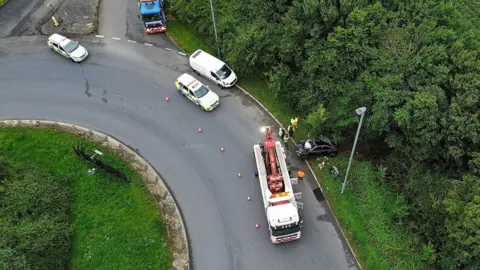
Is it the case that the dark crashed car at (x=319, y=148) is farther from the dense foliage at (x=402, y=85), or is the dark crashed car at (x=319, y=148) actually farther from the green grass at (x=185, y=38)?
the green grass at (x=185, y=38)

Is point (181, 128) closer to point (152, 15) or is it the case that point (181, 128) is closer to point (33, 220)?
point (33, 220)

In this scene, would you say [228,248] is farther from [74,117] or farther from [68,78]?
[68,78]

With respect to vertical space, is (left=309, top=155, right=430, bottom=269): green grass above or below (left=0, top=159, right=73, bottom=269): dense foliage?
above

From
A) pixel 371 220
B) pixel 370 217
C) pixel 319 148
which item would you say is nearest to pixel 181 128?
pixel 319 148

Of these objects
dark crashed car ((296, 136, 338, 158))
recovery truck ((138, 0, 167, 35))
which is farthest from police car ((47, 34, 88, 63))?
dark crashed car ((296, 136, 338, 158))

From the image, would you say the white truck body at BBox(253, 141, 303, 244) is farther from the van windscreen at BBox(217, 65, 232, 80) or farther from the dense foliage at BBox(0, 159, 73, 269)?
the dense foliage at BBox(0, 159, 73, 269)
